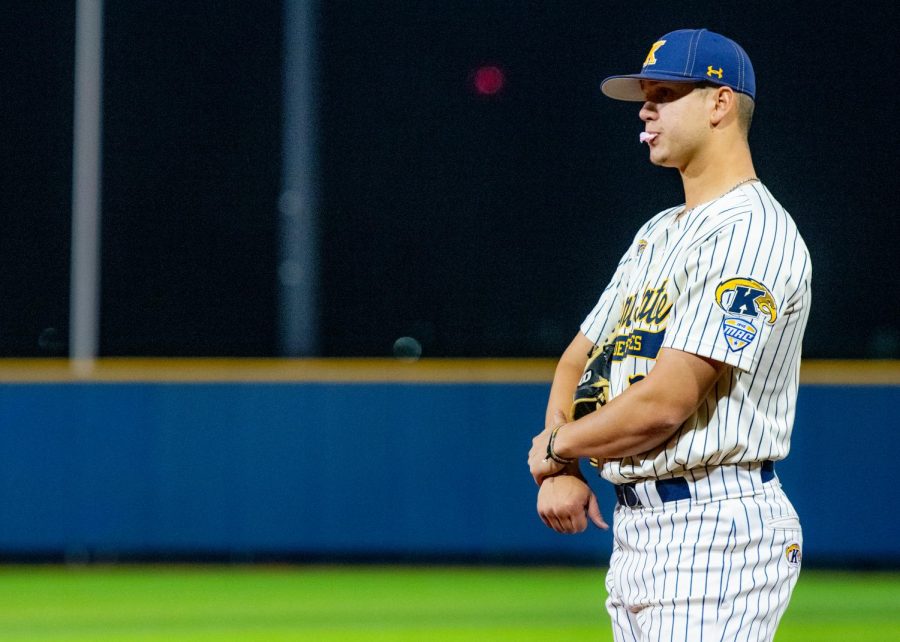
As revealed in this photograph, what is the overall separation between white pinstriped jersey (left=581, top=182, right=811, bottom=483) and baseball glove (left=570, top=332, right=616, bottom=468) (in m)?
0.03

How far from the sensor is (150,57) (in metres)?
7.25

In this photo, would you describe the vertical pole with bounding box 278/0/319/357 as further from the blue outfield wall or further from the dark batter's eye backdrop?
the blue outfield wall

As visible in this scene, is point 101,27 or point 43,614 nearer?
point 43,614

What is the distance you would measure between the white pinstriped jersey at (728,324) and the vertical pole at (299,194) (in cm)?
492

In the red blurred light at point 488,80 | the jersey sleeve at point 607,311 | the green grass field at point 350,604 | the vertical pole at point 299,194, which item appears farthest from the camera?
the red blurred light at point 488,80

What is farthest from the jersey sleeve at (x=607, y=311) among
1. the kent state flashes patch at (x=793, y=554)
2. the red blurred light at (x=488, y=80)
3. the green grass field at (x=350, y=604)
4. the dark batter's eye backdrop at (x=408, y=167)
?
the red blurred light at (x=488, y=80)

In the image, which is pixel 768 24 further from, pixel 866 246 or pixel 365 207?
pixel 365 207

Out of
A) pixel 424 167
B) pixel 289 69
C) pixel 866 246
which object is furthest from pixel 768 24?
pixel 289 69

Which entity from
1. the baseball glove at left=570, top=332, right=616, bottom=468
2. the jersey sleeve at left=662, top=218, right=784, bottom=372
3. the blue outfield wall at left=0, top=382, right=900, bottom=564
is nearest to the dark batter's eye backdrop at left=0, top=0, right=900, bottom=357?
the blue outfield wall at left=0, top=382, right=900, bottom=564

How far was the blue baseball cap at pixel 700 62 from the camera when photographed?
7.25ft

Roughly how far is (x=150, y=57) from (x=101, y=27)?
31 centimetres

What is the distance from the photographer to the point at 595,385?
2.31 metres

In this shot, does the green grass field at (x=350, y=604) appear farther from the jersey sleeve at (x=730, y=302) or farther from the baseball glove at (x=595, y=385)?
the jersey sleeve at (x=730, y=302)

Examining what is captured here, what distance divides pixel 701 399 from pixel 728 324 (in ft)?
0.45
